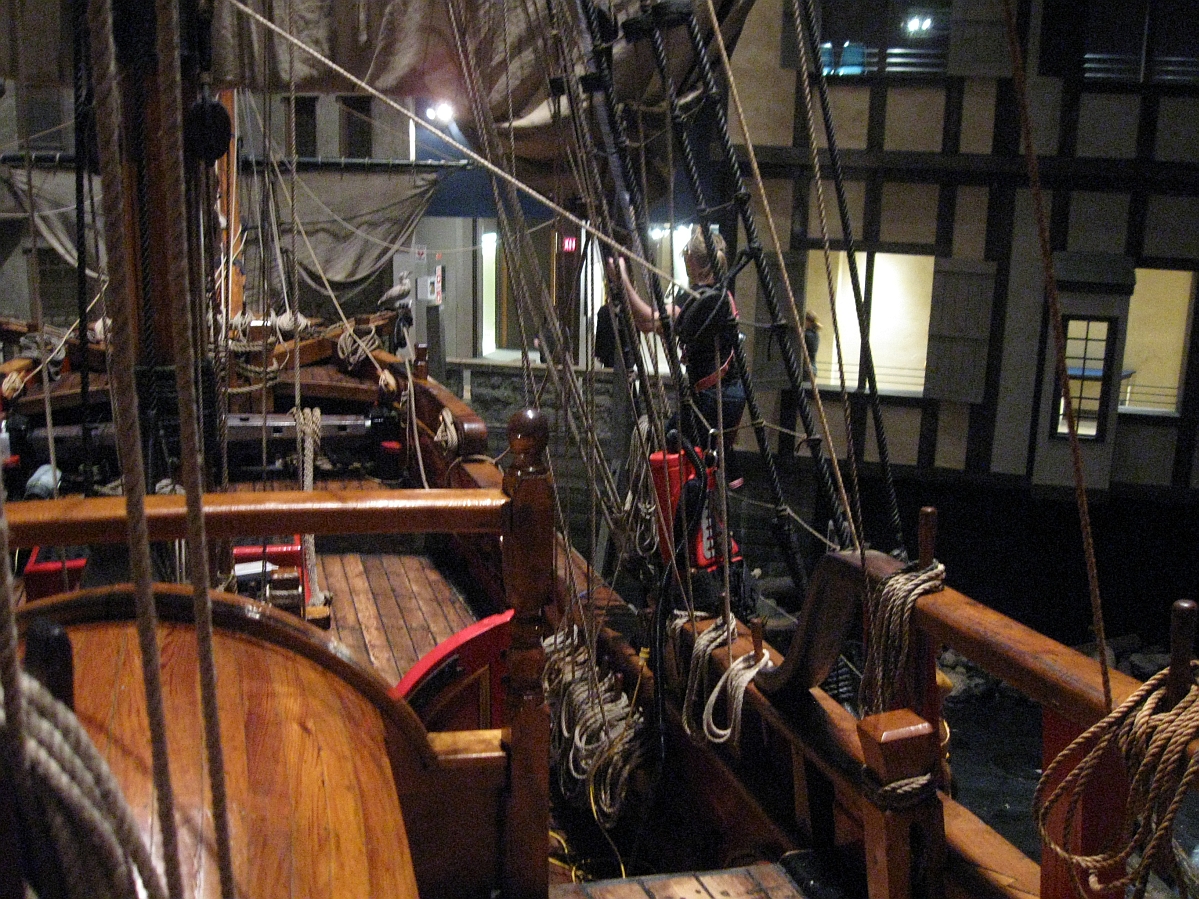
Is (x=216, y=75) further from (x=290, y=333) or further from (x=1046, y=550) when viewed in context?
(x=1046, y=550)

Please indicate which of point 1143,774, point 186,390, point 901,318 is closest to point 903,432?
point 901,318

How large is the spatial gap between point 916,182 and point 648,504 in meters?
6.94

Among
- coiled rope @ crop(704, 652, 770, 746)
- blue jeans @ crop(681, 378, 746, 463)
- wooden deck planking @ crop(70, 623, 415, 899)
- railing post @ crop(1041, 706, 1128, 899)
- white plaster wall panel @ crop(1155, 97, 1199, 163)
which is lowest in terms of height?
coiled rope @ crop(704, 652, 770, 746)

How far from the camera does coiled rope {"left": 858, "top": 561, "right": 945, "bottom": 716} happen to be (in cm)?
191

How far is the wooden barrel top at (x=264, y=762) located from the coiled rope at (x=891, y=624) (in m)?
0.99

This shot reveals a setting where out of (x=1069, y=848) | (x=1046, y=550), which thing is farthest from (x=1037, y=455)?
(x=1069, y=848)

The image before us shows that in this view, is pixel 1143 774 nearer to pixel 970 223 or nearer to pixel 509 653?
pixel 509 653

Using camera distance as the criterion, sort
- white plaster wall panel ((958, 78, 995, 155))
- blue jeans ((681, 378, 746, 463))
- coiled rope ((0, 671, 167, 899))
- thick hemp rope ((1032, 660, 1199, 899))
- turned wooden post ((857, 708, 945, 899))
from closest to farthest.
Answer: coiled rope ((0, 671, 167, 899)), thick hemp rope ((1032, 660, 1199, 899)), turned wooden post ((857, 708, 945, 899)), blue jeans ((681, 378, 746, 463)), white plaster wall panel ((958, 78, 995, 155))

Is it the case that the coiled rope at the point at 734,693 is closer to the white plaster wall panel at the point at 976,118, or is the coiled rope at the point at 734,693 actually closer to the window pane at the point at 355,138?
the white plaster wall panel at the point at 976,118

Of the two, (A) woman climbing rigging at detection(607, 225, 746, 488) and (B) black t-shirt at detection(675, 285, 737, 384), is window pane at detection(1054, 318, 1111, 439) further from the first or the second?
(B) black t-shirt at detection(675, 285, 737, 384)

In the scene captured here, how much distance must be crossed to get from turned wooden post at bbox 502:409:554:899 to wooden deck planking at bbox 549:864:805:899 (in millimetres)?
177

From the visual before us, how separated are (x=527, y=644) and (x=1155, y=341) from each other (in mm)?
9921

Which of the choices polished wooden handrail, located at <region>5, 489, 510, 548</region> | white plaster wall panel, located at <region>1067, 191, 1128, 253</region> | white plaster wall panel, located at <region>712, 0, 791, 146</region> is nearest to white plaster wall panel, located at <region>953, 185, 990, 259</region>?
white plaster wall panel, located at <region>1067, 191, 1128, 253</region>

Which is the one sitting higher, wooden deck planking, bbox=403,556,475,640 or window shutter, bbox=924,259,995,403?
window shutter, bbox=924,259,995,403
